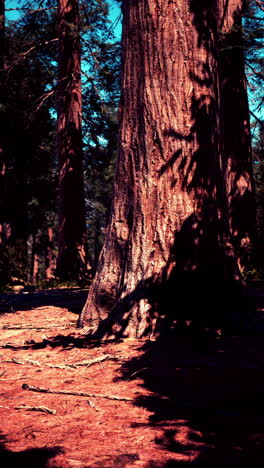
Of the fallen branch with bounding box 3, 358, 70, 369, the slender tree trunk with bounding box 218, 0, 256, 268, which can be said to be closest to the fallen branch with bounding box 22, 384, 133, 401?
the fallen branch with bounding box 3, 358, 70, 369

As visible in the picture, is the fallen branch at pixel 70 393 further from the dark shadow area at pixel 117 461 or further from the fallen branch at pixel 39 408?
the dark shadow area at pixel 117 461

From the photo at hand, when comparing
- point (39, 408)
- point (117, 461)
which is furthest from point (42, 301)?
point (117, 461)

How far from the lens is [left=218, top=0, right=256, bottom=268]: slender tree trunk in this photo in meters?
9.69

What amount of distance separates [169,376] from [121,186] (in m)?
2.57

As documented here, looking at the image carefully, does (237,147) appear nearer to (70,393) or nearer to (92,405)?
(70,393)

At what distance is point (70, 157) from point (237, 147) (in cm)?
584

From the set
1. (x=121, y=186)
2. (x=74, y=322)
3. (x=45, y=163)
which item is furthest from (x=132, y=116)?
(x=45, y=163)

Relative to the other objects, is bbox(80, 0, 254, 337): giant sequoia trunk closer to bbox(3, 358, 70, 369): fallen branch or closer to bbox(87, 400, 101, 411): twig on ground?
bbox(3, 358, 70, 369): fallen branch

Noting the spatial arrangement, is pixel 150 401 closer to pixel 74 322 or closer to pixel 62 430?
pixel 62 430

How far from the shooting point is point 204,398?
3020 millimetres

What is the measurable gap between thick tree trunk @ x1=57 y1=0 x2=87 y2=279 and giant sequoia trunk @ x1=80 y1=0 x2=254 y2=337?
856 cm

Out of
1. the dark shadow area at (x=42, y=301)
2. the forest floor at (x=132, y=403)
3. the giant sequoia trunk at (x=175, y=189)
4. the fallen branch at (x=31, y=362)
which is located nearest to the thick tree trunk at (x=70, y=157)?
the dark shadow area at (x=42, y=301)

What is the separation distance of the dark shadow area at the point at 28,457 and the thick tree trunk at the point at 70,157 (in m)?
10.9

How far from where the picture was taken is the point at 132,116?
17.0 ft
